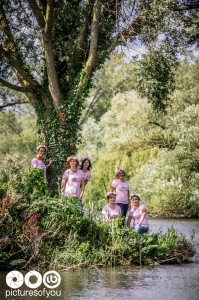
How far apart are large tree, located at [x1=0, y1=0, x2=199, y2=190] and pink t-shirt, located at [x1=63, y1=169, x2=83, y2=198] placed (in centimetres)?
560

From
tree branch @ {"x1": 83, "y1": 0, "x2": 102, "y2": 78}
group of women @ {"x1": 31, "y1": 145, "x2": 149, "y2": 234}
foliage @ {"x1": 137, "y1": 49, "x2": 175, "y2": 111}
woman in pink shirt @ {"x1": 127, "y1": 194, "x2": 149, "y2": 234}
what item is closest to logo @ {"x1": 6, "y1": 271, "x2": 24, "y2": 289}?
group of women @ {"x1": 31, "y1": 145, "x2": 149, "y2": 234}

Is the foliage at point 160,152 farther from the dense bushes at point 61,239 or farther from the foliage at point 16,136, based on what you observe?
the foliage at point 16,136

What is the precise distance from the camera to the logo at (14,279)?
368 inches

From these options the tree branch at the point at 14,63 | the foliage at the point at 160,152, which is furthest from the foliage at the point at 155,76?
the foliage at the point at 160,152

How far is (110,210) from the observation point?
1281 centimetres

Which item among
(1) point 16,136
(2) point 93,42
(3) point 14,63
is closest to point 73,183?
(3) point 14,63

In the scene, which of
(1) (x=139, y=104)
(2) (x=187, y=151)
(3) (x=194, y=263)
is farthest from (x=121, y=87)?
(3) (x=194, y=263)

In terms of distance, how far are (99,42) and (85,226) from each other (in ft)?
32.7

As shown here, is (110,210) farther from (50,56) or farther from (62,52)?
(62,52)

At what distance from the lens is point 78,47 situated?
20.0 m

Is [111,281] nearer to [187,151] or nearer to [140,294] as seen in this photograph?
[140,294]

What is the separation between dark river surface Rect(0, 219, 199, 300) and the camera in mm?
8531

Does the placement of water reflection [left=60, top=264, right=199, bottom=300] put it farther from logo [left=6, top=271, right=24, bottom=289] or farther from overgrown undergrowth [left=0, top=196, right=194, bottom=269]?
logo [left=6, top=271, right=24, bottom=289]

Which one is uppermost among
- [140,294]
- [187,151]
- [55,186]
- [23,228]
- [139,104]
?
[139,104]
